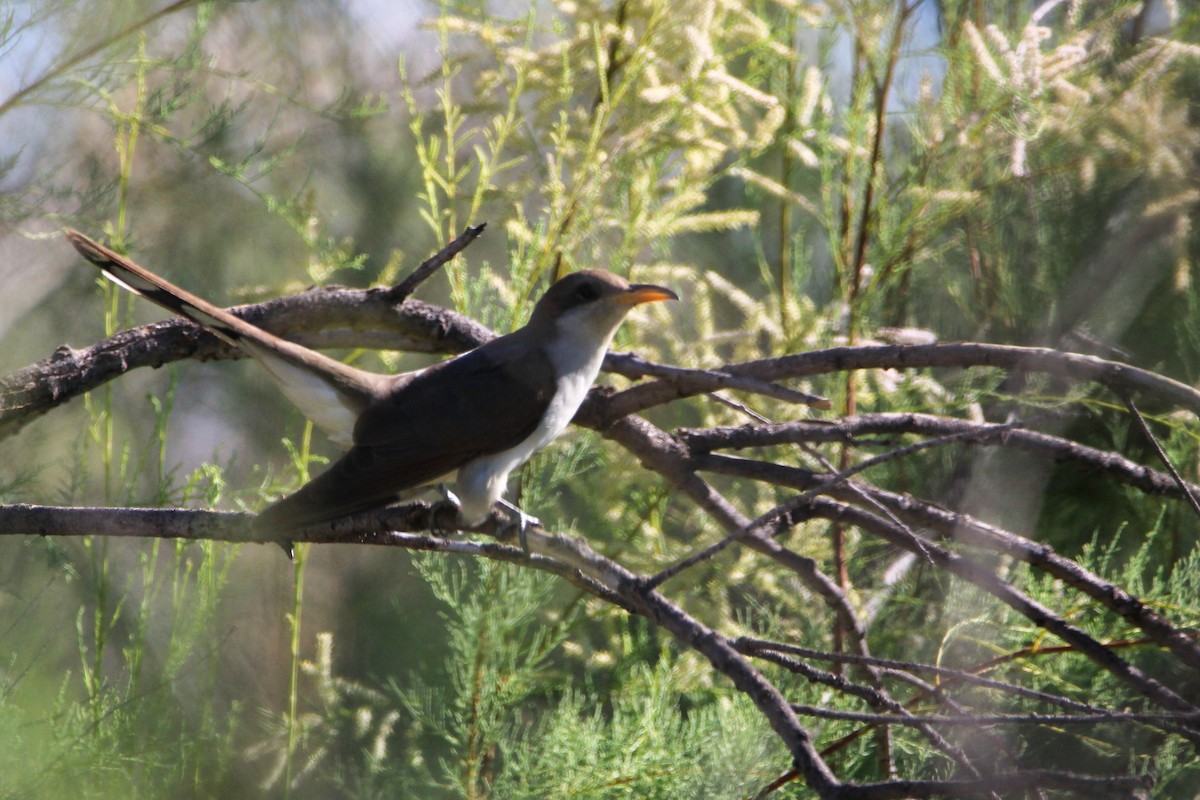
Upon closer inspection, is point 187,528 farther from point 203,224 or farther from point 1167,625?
point 203,224

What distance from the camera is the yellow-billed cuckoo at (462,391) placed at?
2.27 metres

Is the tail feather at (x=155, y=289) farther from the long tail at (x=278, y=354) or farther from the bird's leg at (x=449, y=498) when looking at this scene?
the bird's leg at (x=449, y=498)

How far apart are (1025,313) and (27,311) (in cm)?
327

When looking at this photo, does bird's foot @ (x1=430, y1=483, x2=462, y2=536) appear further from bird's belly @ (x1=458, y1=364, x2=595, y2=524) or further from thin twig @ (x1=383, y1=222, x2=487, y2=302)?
thin twig @ (x1=383, y1=222, x2=487, y2=302)

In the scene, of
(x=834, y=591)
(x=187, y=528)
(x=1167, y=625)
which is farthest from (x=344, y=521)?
(x=1167, y=625)

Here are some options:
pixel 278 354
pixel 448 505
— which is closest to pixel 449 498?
pixel 448 505

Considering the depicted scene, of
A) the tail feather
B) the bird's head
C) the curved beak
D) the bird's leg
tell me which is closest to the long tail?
the tail feather

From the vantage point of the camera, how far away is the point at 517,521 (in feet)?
7.14

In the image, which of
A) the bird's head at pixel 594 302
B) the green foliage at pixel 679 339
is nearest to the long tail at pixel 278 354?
the green foliage at pixel 679 339

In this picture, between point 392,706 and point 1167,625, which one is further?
point 392,706

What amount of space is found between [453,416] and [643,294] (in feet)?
1.70

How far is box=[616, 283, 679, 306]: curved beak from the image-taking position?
249 centimetres

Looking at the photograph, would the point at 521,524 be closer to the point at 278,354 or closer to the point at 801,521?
the point at 801,521

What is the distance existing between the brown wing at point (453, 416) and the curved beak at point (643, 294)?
0.77 ft
